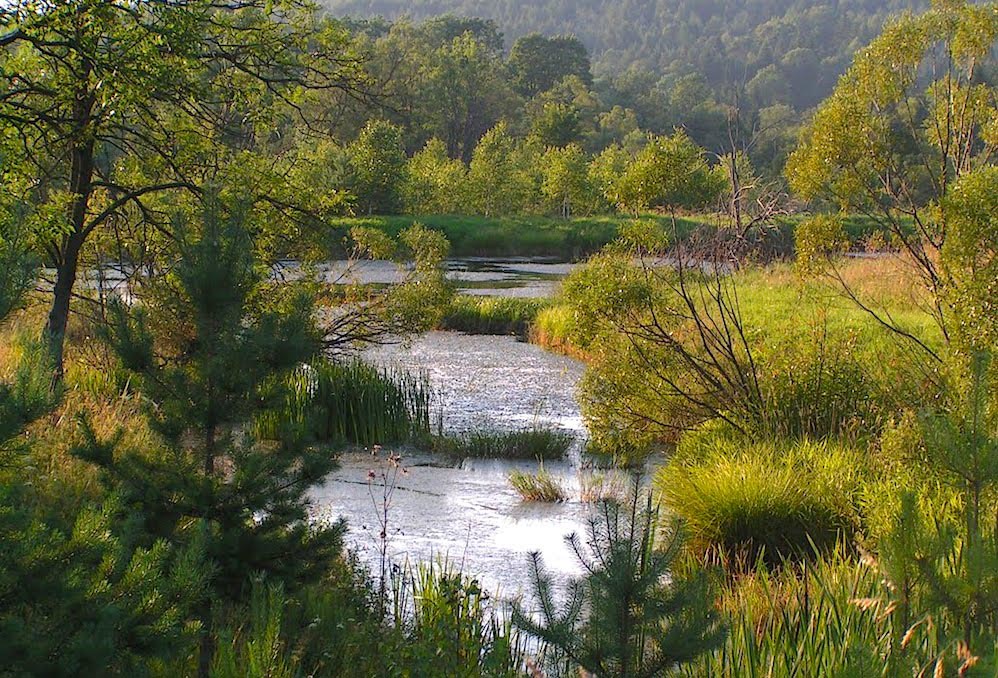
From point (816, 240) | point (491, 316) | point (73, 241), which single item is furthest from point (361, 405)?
point (491, 316)

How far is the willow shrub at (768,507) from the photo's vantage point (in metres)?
8.41

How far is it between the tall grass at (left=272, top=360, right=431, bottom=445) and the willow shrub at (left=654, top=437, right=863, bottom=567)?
15.5ft

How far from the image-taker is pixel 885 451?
792cm

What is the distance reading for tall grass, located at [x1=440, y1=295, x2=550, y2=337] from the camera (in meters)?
23.5

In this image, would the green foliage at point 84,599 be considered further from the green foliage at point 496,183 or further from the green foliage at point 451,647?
the green foliage at point 496,183

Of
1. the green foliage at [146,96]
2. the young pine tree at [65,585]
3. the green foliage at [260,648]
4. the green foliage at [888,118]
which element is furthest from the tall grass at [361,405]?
the young pine tree at [65,585]

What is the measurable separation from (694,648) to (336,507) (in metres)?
6.74

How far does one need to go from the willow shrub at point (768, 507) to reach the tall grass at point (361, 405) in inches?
186

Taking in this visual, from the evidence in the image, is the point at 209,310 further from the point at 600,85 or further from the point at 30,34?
the point at 600,85

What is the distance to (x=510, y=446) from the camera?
12445mm

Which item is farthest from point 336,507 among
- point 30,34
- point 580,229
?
point 580,229

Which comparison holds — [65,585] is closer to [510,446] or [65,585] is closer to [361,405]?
[510,446]

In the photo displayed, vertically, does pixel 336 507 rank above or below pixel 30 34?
below

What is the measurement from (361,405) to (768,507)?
5.95 metres
